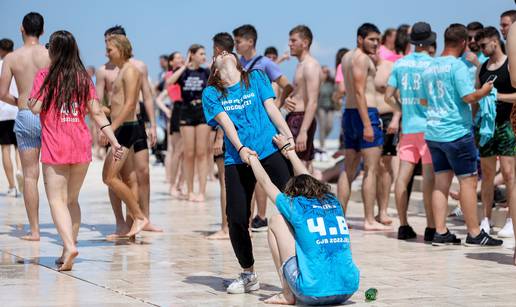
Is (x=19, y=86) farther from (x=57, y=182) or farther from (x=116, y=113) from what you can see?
(x=57, y=182)

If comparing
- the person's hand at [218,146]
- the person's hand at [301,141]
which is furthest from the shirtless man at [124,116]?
the person's hand at [301,141]

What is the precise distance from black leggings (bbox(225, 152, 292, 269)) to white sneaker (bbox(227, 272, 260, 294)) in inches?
3.0

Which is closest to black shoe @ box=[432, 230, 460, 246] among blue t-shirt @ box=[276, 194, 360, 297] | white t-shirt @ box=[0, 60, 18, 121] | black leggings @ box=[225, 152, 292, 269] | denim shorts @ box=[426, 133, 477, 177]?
denim shorts @ box=[426, 133, 477, 177]

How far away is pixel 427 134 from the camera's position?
1034 centimetres

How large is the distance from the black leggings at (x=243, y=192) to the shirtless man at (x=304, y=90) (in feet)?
12.6

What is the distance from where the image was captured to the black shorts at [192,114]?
1508cm

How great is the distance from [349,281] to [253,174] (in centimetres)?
121

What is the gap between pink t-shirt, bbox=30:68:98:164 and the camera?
883cm

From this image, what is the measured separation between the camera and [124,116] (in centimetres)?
1070

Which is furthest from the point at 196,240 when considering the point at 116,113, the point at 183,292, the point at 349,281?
the point at 349,281

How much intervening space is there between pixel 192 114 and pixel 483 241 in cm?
590

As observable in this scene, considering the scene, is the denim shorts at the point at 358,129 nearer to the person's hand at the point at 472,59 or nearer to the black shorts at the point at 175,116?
the person's hand at the point at 472,59

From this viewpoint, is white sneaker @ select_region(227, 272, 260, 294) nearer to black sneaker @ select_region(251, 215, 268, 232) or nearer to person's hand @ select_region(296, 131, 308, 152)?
person's hand @ select_region(296, 131, 308, 152)

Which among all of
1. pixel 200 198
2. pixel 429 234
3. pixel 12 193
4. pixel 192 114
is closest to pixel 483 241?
pixel 429 234
